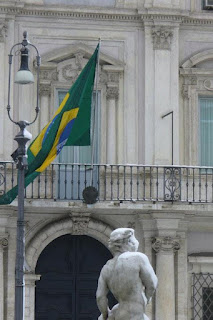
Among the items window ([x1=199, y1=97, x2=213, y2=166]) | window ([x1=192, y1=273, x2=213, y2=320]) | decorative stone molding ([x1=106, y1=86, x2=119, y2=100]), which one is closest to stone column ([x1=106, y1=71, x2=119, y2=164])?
decorative stone molding ([x1=106, y1=86, x2=119, y2=100])

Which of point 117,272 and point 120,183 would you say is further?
point 120,183

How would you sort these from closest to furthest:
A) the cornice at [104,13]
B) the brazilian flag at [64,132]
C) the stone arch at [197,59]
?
1. the brazilian flag at [64,132]
2. the cornice at [104,13]
3. the stone arch at [197,59]

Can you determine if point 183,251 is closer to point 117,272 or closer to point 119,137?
point 119,137

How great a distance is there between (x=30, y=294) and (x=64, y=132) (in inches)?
208

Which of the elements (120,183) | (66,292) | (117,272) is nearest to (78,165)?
(120,183)

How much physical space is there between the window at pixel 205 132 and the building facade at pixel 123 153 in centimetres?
2

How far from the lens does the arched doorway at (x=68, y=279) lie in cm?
3092

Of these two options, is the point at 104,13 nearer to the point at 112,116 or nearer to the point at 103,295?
the point at 112,116

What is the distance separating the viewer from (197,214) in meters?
30.6

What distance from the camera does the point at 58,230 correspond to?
30547mm

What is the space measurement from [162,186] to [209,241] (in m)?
1.92

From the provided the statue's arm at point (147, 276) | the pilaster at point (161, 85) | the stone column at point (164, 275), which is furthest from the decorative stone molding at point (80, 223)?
the statue's arm at point (147, 276)

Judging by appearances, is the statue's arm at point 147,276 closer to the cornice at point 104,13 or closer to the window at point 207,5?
the cornice at point 104,13

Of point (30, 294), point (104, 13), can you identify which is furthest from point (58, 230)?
point (104, 13)
